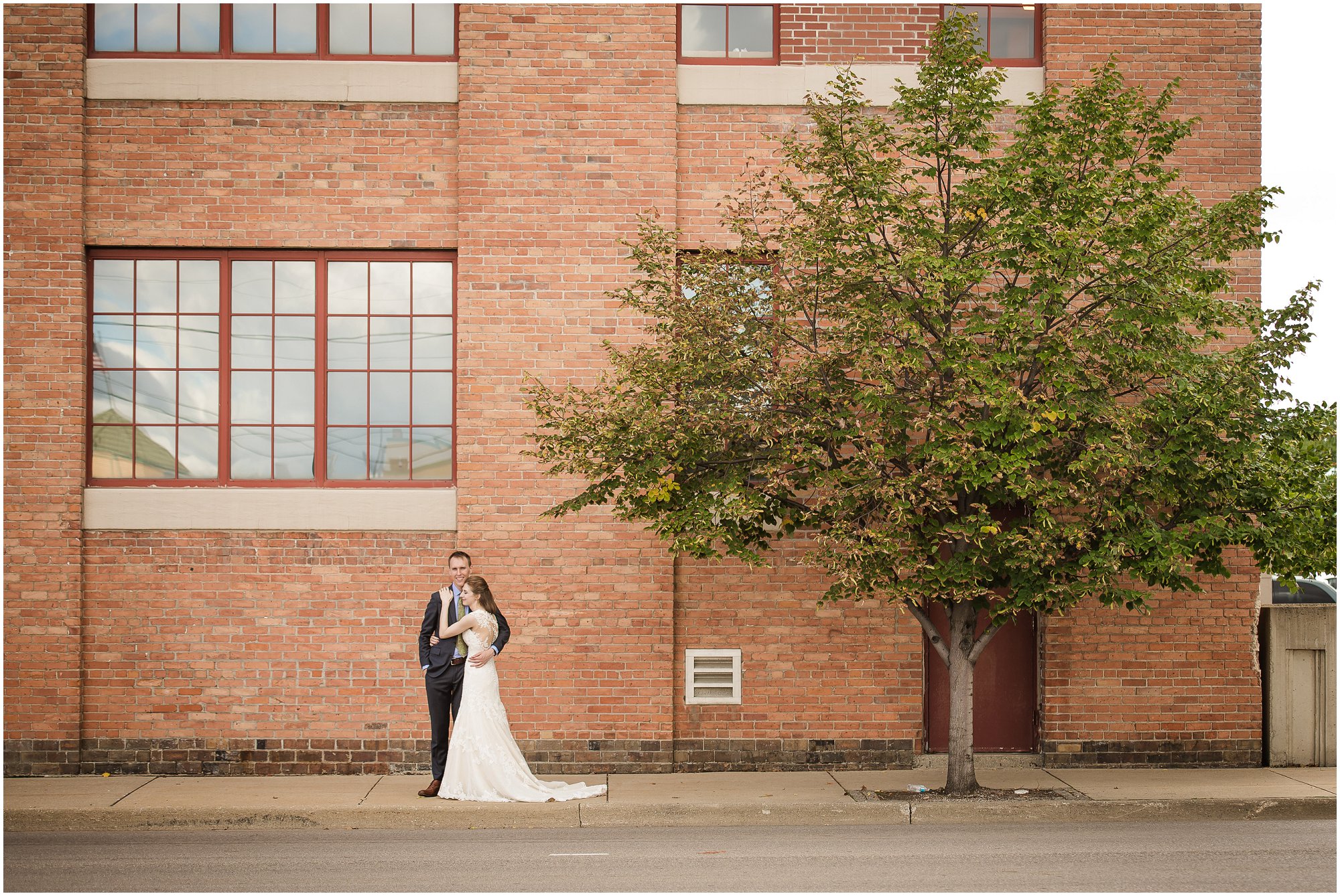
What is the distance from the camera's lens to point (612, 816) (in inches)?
364

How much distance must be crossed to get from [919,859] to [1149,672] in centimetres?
441

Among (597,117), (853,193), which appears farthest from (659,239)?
(597,117)

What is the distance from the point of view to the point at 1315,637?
1120cm

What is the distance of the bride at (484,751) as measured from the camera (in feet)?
31.0

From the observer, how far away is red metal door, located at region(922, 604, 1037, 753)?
37.2 feet

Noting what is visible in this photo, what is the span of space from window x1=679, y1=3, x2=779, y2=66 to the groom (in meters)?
5.53

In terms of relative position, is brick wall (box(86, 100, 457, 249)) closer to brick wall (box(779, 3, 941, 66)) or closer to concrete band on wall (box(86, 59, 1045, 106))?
concrete band on wall (box(86, 59, 1045, 106))

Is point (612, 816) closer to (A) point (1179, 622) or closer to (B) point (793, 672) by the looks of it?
(B) point (793, 672)

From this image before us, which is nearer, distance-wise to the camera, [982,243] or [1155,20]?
[982,243]

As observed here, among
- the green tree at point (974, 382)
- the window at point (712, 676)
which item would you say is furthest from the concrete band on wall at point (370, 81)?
the window at point (712, 676)

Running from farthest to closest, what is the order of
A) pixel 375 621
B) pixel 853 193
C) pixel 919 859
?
pixel 375 621 → pixel 853 193 → pixel 919 859

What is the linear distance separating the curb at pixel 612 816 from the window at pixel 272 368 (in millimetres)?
3287

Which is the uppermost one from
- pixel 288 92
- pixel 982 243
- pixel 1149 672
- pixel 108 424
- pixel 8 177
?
pixel 288 92

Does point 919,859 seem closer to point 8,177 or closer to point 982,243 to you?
point 982,243
